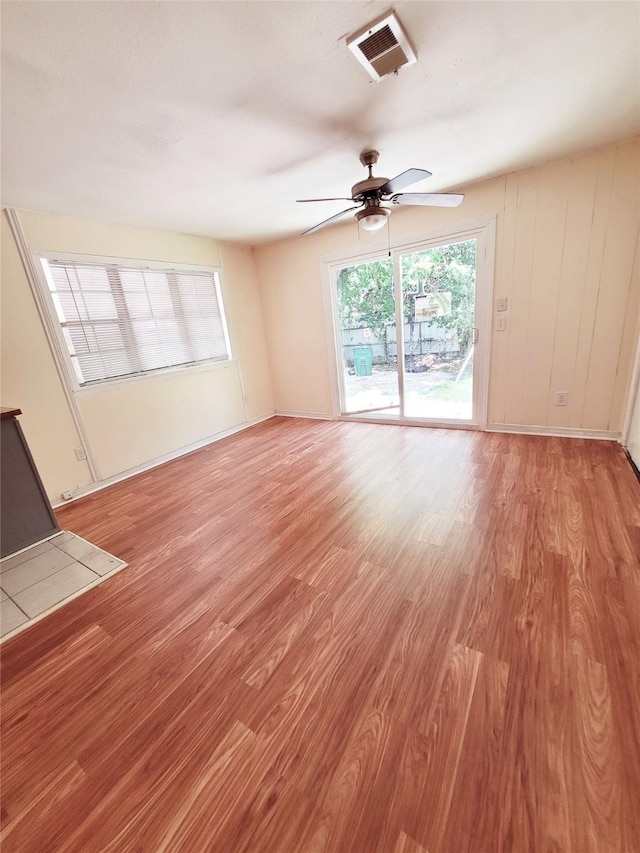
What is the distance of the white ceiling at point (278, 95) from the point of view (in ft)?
4.19

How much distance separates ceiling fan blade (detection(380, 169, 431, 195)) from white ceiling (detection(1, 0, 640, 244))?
0.33 m

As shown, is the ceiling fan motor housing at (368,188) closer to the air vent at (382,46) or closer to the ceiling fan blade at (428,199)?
the ceiling fan blade at (428,199)

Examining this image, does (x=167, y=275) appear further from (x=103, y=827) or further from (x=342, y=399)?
(x=103, y=827)

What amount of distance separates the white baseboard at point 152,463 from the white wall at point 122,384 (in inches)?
1.5

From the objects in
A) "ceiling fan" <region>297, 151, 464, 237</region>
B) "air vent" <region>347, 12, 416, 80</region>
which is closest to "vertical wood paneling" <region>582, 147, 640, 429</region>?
"ceiling fan" <region>297, 151, 464, 237</region>

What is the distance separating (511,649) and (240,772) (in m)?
1.08

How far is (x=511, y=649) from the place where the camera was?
4.31 ft

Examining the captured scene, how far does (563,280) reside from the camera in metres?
2.93

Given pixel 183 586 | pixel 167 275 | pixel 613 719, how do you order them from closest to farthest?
pixel 613 719
pixel 183 586
pixel 167 275

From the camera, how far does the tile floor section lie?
1776 millimetres

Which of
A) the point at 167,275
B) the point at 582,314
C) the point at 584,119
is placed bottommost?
the point at 582,314

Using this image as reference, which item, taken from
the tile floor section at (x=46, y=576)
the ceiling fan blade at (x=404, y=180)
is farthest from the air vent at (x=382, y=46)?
the tile floor section at (x=46, y=576)

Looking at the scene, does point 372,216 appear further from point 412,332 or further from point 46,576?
point 46,576

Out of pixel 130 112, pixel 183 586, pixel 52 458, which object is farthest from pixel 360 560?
pixel 52 458
